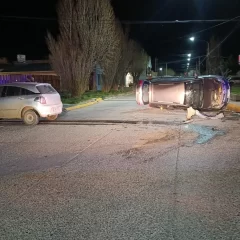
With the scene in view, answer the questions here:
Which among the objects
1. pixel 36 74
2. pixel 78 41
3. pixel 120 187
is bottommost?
pixel 120 187

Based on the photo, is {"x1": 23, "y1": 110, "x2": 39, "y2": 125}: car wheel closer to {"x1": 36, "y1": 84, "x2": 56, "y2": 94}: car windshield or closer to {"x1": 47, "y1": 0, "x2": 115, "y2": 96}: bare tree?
{"x1": 36, "y1": 84, "x2": 56, "y2": 94}: car windshield

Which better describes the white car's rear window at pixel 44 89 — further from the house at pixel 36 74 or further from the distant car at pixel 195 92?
the house at pixel 36 74

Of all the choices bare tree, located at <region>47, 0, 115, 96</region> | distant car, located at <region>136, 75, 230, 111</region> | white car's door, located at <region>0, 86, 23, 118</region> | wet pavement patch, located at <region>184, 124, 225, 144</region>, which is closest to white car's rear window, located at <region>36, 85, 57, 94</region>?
white car's door, located at <region>0, 86, 23, 118</region>

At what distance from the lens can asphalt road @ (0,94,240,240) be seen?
4312mm

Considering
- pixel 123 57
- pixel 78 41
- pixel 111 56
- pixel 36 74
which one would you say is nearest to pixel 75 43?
pixel 78 41

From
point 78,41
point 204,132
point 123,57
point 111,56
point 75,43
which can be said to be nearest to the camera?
point 204,132

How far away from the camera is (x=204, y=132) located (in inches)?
451

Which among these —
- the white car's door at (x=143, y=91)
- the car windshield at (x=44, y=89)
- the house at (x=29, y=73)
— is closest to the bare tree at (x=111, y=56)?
the house at (x=29, y=73)

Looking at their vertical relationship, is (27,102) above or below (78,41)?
below

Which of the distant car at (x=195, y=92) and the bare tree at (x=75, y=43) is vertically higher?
the bare tree at (x=75, y=43)

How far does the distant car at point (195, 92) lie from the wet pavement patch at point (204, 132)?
1.98 m

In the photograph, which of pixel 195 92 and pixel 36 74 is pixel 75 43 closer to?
pixel 36 74

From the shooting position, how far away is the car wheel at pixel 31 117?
44.6 ft

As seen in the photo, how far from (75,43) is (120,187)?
23.1 metres
